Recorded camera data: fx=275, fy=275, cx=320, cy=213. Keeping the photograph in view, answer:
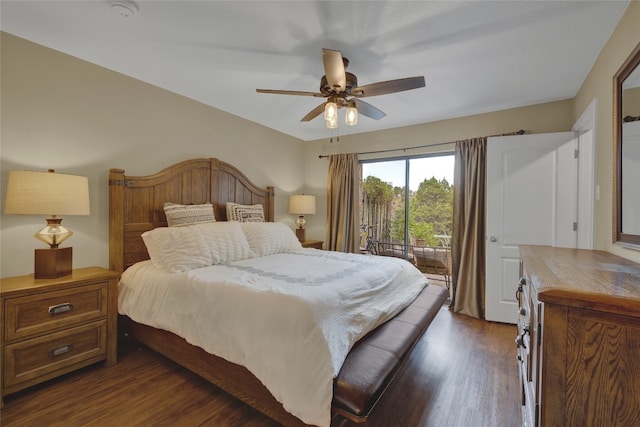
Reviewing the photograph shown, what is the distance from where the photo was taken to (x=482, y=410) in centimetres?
173

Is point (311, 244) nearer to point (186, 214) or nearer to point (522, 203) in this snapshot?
point (186, 214)

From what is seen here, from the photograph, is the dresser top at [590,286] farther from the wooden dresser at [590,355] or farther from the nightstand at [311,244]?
the nightstand at [311,244]

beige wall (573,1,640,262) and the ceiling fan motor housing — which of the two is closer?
beige wall (573,1,640,262)

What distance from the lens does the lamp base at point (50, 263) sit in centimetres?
196

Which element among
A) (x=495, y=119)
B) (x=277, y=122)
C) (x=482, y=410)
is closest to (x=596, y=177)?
(x=495, y=119)

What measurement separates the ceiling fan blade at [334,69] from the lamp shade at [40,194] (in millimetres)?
2015

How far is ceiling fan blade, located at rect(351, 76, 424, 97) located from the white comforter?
139 cm

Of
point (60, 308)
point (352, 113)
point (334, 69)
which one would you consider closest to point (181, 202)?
point (60, 308)

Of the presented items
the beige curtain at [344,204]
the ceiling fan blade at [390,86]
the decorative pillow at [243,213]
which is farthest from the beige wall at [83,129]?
the ceiling fan blade at [390,86]

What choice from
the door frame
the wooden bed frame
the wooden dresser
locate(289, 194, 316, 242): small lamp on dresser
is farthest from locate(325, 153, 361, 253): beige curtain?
the wooden dresser

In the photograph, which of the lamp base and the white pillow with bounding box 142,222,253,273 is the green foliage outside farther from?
the lamp base

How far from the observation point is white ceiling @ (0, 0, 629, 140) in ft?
5.58

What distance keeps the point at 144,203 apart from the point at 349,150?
2989mm

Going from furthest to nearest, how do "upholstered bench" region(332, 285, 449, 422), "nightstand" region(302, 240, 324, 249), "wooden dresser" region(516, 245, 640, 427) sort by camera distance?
1. "nightstand" region(302, 240, 324, 249)
2. "upholstered bench" region(332, 285, 449, 422)
3. "wooden dresser" region(516, 245, 640, 427)
